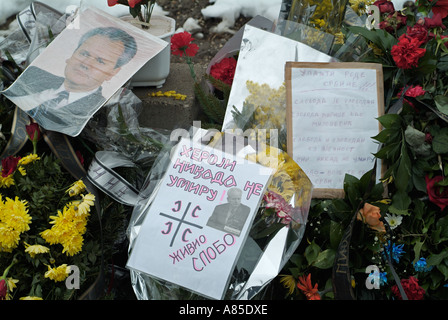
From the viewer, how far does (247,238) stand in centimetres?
125

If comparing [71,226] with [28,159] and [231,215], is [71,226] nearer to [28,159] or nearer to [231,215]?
[28,159]

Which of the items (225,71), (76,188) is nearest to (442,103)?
(225,71)

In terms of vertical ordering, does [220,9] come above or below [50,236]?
below

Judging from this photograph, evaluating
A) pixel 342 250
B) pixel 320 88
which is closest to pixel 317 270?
pixel 342 250

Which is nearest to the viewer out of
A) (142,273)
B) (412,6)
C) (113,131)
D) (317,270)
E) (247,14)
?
(142,273)

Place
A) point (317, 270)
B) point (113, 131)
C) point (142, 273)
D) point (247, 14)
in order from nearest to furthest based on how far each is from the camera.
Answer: point (142, 273) → point (317, 270) → point (113, 131) → point (247, 14)

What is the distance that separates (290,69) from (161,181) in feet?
1.89

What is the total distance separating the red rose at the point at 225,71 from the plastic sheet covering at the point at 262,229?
1.58 feet

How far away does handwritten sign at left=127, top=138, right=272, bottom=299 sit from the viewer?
1.21m

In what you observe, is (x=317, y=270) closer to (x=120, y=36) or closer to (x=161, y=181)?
(x=161, y=181)

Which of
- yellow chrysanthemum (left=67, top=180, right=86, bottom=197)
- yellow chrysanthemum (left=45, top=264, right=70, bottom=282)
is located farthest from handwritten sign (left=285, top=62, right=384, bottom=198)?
yellow chrysanthemum (left=45, top=264, right=70, bottom=282)

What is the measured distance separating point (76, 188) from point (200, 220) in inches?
15.9

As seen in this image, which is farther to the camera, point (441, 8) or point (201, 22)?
point (201, 22)

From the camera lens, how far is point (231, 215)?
1260mm
